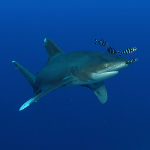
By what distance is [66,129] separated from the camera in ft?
49.9

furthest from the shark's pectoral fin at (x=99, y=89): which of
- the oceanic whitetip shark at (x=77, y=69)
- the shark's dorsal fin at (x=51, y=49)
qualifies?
the shark's dorsal fin at (x=51, y=49)

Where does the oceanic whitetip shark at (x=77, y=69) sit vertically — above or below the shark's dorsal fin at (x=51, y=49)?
below

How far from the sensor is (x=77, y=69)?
430cm

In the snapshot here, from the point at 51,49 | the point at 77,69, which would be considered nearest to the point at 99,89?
the point at 77,69

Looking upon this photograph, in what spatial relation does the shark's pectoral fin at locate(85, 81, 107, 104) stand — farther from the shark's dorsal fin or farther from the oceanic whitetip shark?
the shark's dorsal fin

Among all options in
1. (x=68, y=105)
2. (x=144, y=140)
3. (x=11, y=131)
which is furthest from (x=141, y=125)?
(x=11, y=131)

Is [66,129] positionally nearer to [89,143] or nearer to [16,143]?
[89,143]

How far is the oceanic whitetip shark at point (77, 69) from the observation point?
378 cm

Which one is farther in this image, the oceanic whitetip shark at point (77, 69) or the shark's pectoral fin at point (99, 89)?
the shark's pectoral fin at point (99, 89)

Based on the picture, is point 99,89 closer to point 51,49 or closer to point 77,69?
point 77,69

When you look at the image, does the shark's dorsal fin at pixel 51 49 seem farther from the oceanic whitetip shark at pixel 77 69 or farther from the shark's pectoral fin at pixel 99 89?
the shark's pectoral fin at pixel 99 89

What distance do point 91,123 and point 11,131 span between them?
6.76 meters

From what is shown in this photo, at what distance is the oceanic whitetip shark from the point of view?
378cm

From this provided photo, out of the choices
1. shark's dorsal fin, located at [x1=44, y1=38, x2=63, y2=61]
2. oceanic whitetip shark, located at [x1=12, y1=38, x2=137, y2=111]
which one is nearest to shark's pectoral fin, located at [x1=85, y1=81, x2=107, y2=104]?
oceanic whitetip shark, located at [x1=12, y1=38, x2=137, y2=111]
